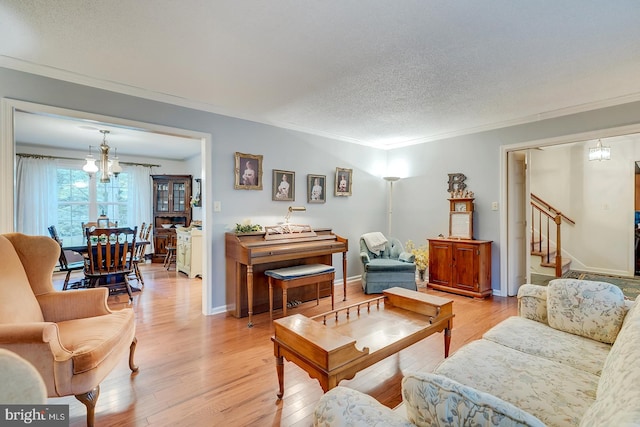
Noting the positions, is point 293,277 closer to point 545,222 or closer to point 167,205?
point 167,205

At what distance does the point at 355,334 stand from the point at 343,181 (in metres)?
3.09

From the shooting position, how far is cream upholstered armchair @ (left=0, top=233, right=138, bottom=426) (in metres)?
1.53

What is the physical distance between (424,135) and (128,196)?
6.27 m

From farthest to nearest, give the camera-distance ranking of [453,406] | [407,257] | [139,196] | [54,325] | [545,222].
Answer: [139,196], [545,222], [407,257], [54,325], [453,406]

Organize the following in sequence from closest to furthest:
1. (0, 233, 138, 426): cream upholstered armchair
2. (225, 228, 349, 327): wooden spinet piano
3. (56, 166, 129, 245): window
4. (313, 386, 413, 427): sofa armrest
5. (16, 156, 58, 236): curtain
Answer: (313, 386, 413, 427): sofa armrest → (0, 233, 138, 426): cream upholstered armchair → (225, 228, 349, 327): wooden spinet piano → (16, 156, 58, 236): curtain → (56, 166, 129, 245): window

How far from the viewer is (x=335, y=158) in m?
4.83

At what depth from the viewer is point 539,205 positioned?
613 centimetres

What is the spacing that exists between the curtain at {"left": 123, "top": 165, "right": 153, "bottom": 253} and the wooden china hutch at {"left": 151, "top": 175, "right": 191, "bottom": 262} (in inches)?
7.4

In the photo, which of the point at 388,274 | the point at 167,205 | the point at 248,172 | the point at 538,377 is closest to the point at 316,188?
the point at 248,172

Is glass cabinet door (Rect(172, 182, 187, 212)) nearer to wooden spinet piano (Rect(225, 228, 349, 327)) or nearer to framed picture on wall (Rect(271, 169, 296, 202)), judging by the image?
framed picture on wall (Rect(271, 169, 296, 202))

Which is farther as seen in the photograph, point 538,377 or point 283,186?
point 283,186

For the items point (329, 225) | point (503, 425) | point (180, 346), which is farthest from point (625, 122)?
point (180, 346)

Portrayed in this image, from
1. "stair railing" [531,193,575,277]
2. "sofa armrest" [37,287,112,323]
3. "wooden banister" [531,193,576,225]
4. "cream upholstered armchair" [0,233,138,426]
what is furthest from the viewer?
"wooden banister" [531,193,576,225]

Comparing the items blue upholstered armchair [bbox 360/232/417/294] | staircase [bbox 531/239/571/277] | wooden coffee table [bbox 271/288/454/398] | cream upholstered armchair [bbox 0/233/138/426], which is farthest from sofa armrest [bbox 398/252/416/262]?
cream upholstered armchair [bbox 0/233/138/426]
